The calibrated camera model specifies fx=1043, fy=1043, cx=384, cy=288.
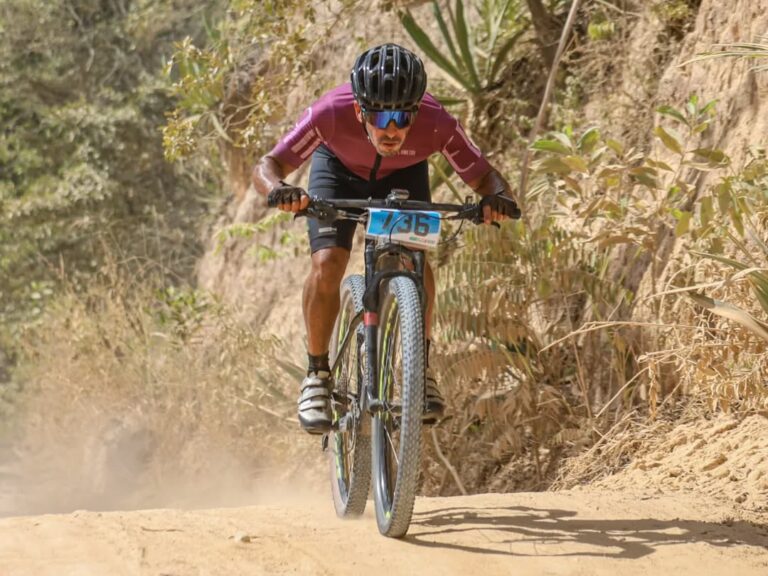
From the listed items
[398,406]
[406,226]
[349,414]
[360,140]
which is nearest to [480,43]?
[360,140]

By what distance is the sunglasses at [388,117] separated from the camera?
4.66 m

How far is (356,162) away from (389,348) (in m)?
1.03

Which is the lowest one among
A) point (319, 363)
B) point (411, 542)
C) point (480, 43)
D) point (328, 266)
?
point (411, 542)

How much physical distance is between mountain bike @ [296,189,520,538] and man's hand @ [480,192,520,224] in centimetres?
4

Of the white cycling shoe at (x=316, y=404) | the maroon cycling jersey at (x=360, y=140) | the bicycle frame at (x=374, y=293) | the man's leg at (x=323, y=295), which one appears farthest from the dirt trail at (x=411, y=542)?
the maroon cycling jersey at (x=360, y=140)

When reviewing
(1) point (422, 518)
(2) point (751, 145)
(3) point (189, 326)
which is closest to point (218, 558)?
(1) point (422, 518)

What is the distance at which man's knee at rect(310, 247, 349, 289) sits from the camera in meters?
5.07

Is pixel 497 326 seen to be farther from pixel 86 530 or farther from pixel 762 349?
pixel 86 530

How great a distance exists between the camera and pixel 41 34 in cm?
1736

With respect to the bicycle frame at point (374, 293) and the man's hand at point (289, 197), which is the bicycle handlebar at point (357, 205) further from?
the bicycle frame at point (374, 293)

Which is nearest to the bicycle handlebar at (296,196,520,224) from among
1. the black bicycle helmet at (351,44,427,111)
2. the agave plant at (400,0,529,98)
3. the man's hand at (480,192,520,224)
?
the man's hand at (480,192,520,224)

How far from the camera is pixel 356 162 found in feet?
17.0

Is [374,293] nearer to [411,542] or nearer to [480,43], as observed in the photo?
[411,542]

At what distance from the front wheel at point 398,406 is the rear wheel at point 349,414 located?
0.24 m
